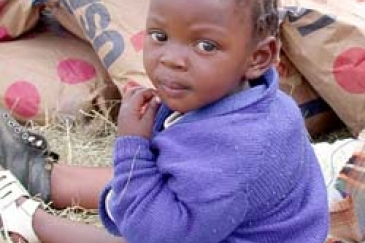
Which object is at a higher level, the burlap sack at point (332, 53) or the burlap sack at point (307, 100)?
the burlap sack at point (332, 53)

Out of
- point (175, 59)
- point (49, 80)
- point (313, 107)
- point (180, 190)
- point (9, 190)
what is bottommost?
point (313, 107)

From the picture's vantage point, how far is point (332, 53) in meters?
2.02

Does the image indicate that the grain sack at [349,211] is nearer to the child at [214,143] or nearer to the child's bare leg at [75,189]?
the child at [214,143]

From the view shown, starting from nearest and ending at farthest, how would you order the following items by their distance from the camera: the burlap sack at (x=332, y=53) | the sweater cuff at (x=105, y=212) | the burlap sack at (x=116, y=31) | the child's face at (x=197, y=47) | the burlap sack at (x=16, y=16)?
the child's face at (x=197, y=47) → the sweater cuff at (x=105, y=212) → the burlap sack at (x=332, y=53) → the burlap sack at (x=116, y=31) → the burlap sack at (x=16, y=16)

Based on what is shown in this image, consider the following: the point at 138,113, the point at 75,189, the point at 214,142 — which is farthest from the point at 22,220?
the point at 214,142

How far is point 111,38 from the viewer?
2137mm

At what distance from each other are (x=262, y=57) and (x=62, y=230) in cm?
61

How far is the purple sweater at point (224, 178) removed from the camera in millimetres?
1149

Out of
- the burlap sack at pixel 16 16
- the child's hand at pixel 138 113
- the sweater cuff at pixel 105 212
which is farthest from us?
the burlap sack at pixel 16 16

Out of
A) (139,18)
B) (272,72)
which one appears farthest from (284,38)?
(272,72)

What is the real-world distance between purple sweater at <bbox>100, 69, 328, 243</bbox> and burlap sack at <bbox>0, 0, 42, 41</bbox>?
42.9 inches

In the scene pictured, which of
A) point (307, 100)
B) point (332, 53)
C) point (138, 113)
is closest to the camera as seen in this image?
point (138, 113)

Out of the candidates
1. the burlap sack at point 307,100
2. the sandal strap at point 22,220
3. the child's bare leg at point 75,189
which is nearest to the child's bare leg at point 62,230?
the sandal strap at point 22,220

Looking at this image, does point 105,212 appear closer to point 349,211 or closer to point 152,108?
point 152,108
